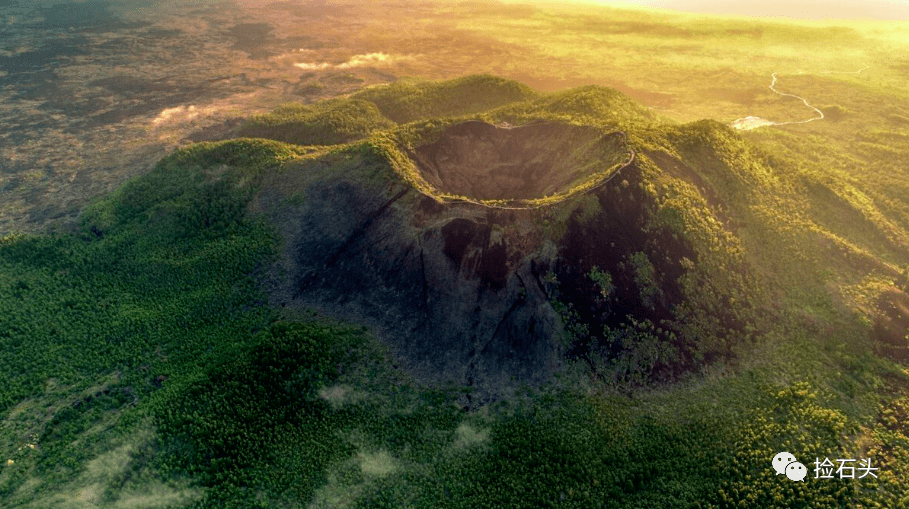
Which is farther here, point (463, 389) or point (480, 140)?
point (480, 140)

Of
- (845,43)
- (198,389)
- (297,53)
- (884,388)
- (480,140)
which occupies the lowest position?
(198,389)

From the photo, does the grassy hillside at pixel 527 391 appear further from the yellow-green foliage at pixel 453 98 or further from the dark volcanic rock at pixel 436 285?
the yellow-green foliage at pixel 453 98

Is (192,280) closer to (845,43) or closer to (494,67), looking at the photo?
(494,67)

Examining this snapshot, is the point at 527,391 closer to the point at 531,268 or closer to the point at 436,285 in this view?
the point at 531,268

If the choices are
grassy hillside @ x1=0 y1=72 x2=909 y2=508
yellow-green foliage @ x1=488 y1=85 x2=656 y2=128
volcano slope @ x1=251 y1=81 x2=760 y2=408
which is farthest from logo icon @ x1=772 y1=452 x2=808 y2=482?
yellow-green foliage @ x1=488 y1=85 x2=656 y2=128

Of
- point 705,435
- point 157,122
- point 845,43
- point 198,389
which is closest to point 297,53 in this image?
point 157,122

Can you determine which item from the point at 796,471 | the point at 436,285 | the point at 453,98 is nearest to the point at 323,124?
the point at 453,98

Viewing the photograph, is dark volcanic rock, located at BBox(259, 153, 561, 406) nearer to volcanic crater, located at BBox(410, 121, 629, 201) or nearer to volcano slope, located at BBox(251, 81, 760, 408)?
volcano slope, located at BBox(251, 81, 760, 408)
